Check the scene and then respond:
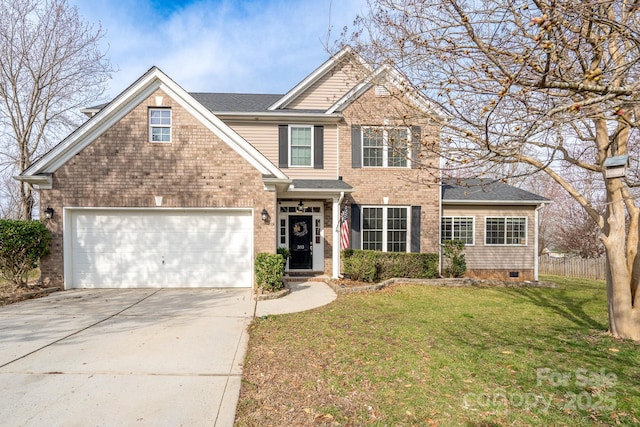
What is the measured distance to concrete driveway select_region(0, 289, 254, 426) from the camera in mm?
3131

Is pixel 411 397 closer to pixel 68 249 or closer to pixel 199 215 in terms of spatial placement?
pixel 199 215

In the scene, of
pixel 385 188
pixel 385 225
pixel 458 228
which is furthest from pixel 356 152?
pixel 458 228

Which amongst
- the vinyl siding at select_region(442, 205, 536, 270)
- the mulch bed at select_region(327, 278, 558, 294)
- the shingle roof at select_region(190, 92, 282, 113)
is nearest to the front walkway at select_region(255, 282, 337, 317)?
the mulch bed at select_region(327, 278, 558, 294)

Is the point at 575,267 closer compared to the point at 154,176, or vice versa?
the point at 154,176

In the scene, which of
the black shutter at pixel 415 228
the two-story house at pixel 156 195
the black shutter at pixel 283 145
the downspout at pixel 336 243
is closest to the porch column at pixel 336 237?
the downspout at pixel 336 243

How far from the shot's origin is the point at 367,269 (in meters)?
10.4

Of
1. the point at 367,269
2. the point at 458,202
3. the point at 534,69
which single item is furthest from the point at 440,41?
the point at 458,202

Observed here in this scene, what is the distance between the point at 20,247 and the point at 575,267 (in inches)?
943

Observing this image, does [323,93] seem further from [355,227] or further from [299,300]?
[299,300]

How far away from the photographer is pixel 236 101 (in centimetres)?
1370

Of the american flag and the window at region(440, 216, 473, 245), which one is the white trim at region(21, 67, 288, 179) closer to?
the american flag

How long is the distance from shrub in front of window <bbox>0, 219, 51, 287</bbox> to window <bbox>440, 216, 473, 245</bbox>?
43.4ft

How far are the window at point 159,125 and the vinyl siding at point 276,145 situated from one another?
10.2 feet

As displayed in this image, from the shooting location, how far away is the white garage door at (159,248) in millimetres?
9203
